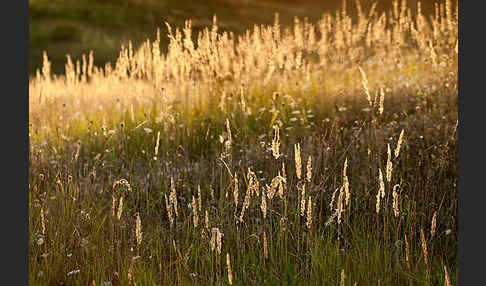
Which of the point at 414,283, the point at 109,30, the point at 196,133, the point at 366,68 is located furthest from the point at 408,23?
the point at 109,30

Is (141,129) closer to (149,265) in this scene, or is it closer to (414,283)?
(149,265)

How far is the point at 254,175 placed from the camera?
1845mm

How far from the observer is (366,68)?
19.9 ft

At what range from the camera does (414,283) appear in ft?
6.81

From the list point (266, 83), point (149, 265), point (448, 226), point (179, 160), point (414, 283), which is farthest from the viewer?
point (266, 83)

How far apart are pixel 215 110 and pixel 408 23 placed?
228cm

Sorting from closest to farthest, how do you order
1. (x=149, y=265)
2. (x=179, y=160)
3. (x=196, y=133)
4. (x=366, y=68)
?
(x=149, y=265)
(x=179, y=160)
(x=196, y=133)
(x=366, y=68)

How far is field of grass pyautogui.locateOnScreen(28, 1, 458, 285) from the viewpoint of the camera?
2.13 metres

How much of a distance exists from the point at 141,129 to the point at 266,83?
1.60m

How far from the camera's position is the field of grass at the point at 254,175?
6.98 feet

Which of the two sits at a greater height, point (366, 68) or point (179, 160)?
point (366, 68)

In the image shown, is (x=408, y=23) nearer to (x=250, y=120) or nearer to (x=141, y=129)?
(x=250, y=120)

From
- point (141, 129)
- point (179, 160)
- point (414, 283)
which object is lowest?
point (414, 283)

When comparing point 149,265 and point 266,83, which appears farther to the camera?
point 266,83
